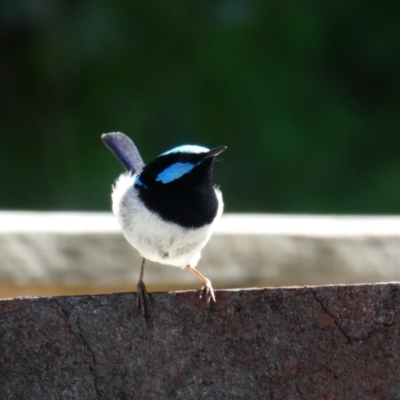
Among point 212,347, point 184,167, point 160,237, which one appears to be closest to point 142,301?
point 212,347

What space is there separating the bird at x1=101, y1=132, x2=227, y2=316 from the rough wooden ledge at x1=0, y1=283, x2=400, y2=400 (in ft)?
2.19

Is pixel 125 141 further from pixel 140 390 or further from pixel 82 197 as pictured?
pixel 82 197

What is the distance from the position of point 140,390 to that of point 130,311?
22cm

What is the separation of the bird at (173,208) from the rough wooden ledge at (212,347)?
0.67m

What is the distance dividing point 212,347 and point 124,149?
5.78 feet

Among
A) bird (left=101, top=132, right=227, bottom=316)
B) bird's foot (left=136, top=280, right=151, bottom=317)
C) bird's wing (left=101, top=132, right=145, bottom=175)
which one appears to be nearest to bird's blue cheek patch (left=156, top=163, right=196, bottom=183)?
bird (left=101, top=132, right=227, bottom=316)

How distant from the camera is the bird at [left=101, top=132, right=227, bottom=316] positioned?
3090 millimetres

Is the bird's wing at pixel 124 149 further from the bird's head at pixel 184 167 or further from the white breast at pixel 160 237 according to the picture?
the white breast at pixel 160 237

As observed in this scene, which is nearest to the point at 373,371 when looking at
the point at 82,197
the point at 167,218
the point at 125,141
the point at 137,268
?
the point at 167,218

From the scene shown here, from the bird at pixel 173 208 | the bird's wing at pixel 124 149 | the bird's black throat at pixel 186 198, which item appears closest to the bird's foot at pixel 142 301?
the bird at pixel 173 208

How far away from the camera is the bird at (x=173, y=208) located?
309 centimetres

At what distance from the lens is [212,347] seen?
2330mm

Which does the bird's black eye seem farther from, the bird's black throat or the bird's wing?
the bird's wing

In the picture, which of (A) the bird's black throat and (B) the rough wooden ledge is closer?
(B) the rough wooden ledge
